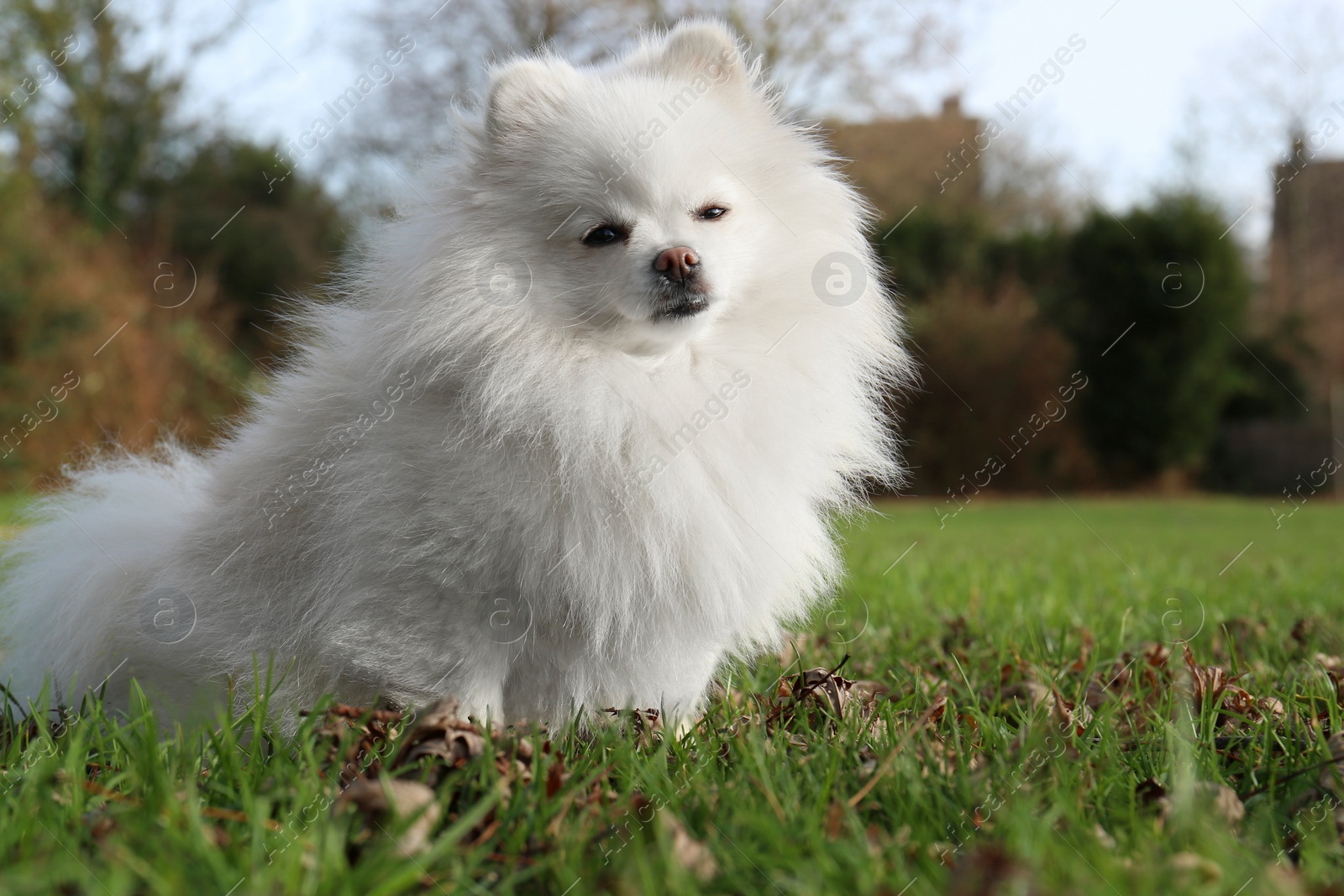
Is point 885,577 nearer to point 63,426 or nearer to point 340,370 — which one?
point 340,370

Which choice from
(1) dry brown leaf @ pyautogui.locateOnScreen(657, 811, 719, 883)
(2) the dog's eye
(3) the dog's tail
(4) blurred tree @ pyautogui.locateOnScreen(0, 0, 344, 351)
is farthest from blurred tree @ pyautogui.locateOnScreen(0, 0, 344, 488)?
(1) dry brown leaf @ pyautogui.locateOnScreen(657, 811, 719, 883)

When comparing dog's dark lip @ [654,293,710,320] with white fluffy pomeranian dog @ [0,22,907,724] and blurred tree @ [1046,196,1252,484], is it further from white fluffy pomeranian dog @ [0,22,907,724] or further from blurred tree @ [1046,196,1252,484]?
blurred tree @ [1046,196,1252,484]

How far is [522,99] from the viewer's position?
2.86 m

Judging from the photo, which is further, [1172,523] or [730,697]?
[1172,523]

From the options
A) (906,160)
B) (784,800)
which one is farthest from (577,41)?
(784,800)

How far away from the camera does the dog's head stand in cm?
268

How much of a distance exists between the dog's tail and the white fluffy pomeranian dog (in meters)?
0.01

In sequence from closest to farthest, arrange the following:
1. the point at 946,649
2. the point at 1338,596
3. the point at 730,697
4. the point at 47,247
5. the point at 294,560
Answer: the point at 294,560
the point at 730,697
the point at 946,649
the point at 1338,596
the point at 47,247

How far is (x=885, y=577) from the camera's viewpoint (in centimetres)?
560

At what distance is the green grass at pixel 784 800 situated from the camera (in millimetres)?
1527

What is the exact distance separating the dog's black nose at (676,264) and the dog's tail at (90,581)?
152cm

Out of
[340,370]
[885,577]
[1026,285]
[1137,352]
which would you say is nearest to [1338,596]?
[885,577]

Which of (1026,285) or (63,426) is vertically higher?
(63,426)

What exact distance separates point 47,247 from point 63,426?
2.88 metres
